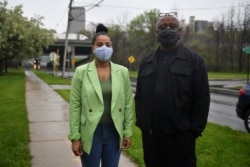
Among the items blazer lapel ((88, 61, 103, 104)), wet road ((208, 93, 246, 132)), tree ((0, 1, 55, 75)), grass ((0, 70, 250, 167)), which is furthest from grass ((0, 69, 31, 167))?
tree ((0, 1, 55, 75))

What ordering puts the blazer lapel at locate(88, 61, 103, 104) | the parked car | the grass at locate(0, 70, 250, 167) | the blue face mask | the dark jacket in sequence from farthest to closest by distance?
the parked car, the grass at locate(0, 70, 250, 167), the blue face mask, the blazer lapel at locate(88, 61, 103, 104), the dark jacket

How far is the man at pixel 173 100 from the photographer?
11.4ft

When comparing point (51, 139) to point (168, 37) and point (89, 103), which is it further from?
point (168, 37)

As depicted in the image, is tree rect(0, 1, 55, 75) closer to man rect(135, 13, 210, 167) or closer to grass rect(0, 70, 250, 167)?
grass rect(0, 70, 250, 167)

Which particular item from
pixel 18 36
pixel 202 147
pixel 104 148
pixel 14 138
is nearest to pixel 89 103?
pixel 104 148

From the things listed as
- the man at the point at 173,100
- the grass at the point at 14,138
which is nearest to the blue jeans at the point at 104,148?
the man at the point at 173,100

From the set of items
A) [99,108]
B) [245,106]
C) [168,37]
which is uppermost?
[168,37]

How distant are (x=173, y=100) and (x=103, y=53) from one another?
0.87 meters

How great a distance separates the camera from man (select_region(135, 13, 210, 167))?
11.4 ft

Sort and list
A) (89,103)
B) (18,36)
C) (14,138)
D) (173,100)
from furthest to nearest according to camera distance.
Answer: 1. (18,36)
2. (14,138)
3. (89,103)
4. (173,100)

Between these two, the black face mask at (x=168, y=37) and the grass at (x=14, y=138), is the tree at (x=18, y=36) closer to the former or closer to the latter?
the grass at (x=14, y=138)

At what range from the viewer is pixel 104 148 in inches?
155

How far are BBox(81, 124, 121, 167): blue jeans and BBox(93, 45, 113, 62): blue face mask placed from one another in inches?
25.9

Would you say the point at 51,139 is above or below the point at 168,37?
below
